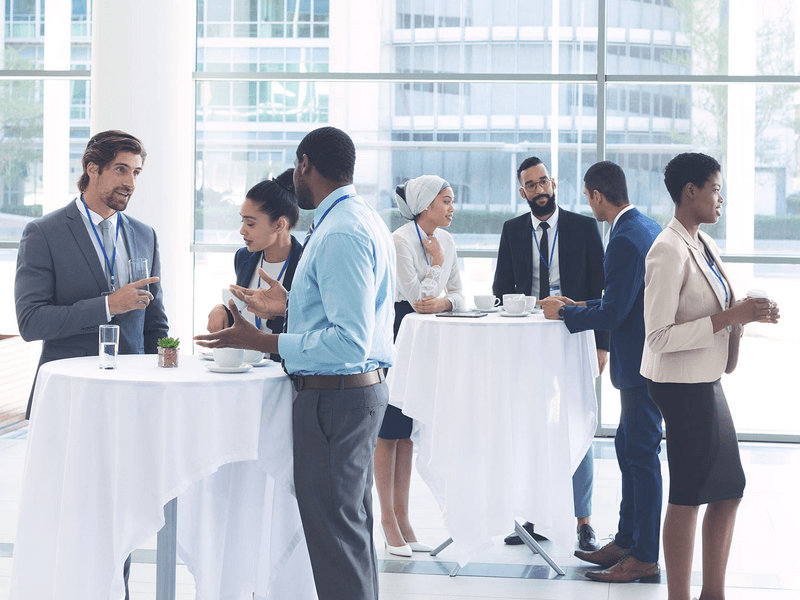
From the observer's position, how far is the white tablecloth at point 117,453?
7.58 ft

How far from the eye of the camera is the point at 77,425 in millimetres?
2301

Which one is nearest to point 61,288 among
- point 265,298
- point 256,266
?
point 256,266

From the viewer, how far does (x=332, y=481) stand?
93.2 inches

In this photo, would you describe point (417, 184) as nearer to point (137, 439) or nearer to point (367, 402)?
point (367, 402)

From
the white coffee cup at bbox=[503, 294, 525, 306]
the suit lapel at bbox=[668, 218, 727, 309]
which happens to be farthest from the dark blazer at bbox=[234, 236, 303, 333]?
the suit lapel at bbox=[668, 218, 727, 309]

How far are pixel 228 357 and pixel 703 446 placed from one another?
1.64m

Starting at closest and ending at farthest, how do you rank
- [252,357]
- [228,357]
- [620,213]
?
[228,357]
[252,357]
[620,213]

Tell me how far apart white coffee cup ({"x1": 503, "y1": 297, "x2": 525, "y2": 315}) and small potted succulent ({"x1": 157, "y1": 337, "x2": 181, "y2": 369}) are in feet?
5.28

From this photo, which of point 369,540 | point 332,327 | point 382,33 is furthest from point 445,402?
point 382,33

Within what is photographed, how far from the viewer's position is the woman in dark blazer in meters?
2.96

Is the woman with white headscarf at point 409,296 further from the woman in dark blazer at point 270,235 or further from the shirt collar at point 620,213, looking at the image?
the woman in dark blazer at point 270,235

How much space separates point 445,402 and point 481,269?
285cm

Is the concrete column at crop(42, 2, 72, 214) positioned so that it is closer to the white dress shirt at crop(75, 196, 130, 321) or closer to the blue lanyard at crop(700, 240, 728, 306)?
the white dress shirt at crop(75, 196, 130, 321)

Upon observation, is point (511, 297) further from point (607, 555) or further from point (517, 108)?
point (517, 108)
